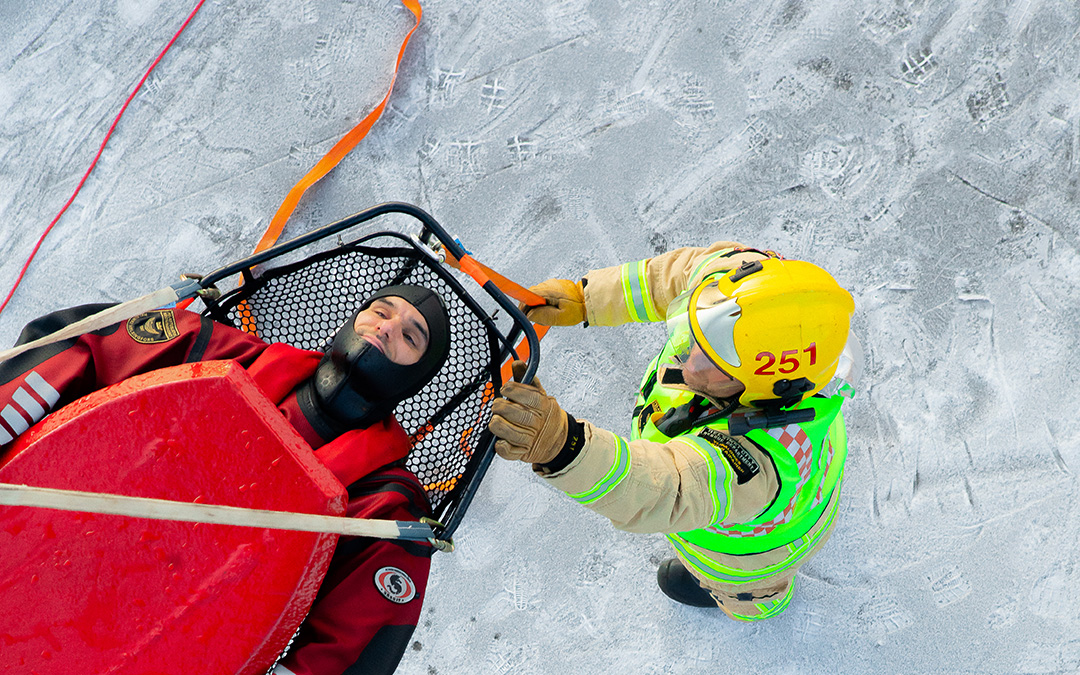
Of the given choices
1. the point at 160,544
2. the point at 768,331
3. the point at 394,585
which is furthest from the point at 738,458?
the point at 160,544

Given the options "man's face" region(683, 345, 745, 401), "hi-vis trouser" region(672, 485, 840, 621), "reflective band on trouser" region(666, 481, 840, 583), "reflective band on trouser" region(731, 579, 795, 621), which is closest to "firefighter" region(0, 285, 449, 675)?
"man's face" region(683, 345, 745, 401)

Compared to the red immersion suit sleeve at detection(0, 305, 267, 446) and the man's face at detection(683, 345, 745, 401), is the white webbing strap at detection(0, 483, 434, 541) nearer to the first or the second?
the red immersion suit sleeve at detection(0, 305, 267, 446)

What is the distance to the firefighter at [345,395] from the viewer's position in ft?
5.81

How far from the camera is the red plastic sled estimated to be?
1.45 m

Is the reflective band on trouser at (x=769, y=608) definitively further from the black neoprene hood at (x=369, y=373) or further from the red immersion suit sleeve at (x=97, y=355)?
the red immersion suit sleeve at (x=97, y=355)

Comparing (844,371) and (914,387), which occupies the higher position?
(844,371)

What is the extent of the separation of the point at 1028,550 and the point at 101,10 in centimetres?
427

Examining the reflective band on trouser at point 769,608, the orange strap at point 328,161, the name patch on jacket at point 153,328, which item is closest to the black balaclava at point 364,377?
the name patch on jacket at point 153,328

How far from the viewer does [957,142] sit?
289 centimetres

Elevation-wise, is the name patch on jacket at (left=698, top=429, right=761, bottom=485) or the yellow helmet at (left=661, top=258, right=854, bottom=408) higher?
the yellow helmet at (left=661, top=258, right=854, bottom=408)

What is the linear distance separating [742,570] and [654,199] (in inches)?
58.4

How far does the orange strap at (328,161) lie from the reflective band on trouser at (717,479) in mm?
1875

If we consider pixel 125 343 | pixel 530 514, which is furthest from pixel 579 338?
pixel 125 343

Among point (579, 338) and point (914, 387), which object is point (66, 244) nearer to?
point (579, 338)
